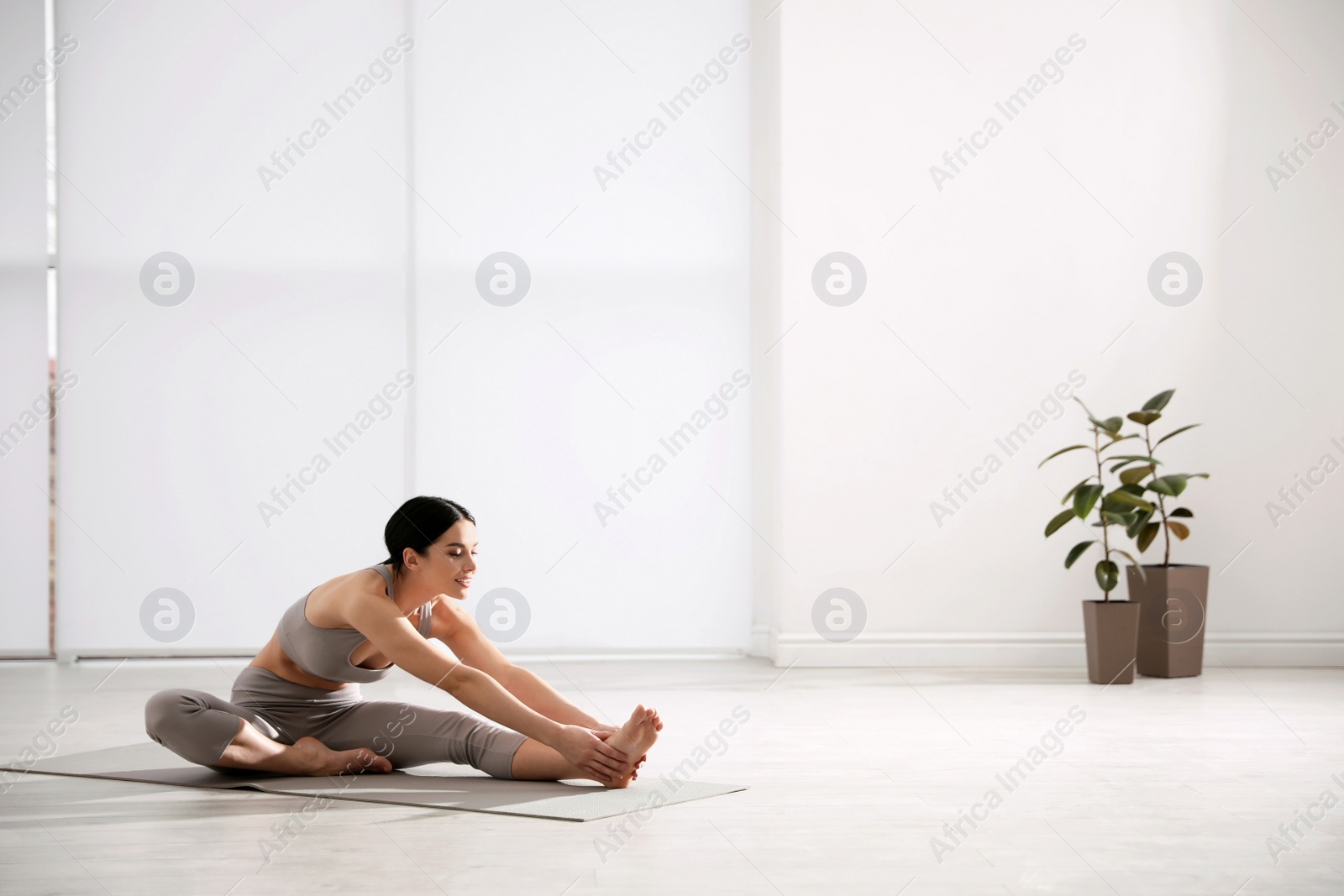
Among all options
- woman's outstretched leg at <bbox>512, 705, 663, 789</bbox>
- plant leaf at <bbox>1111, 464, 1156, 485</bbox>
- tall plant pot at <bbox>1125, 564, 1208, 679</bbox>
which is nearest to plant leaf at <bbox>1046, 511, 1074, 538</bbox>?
plant leaf at <bbox>1111, 464, 1156, 485</bbox>

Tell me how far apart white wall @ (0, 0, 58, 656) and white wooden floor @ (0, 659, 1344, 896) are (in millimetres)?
1558

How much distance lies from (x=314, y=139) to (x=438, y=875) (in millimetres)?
3818

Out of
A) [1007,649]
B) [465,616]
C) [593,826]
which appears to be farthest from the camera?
[1007,649]

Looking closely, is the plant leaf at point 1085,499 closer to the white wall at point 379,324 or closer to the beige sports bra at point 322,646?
the white wall at point 379,324

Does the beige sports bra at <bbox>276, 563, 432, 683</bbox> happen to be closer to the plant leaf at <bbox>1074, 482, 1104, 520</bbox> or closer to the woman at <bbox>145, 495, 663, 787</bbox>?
the woman at <bbox>145, 495, 663, 787</bbox>

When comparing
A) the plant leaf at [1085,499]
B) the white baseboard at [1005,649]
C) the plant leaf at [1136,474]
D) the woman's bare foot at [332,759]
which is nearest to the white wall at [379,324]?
the white baseboard at [1005,649]

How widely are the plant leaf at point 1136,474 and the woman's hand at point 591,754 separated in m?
2.51

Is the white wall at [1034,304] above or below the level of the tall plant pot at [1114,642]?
above

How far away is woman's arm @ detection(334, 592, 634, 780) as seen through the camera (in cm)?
210

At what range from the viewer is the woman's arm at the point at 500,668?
2381mm

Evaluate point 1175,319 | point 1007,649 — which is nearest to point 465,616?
point 1007,649

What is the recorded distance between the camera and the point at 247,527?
4746mm

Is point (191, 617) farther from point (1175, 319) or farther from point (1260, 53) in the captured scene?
point (1260, 53)

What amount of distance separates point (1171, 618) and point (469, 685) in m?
2.93
